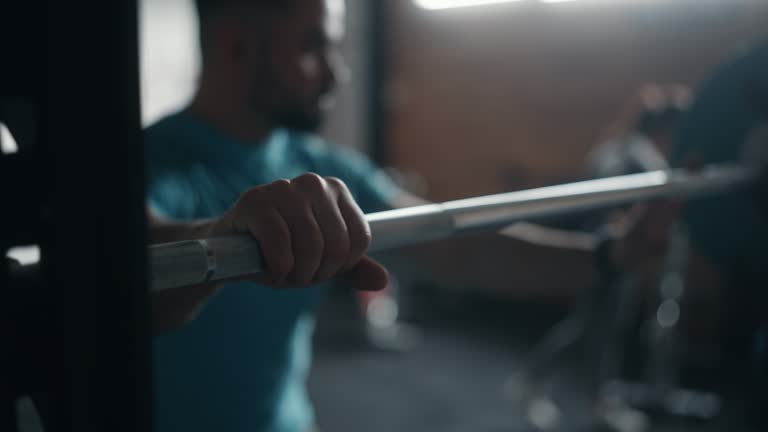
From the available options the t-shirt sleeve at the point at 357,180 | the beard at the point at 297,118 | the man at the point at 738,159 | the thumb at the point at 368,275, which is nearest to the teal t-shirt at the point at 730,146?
the man at the point at 738,159

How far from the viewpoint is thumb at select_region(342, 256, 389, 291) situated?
412mm

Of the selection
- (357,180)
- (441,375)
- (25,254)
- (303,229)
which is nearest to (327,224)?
(303,229)

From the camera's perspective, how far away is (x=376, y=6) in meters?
3.78

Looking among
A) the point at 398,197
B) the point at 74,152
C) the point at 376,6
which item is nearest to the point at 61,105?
the point at 74,152

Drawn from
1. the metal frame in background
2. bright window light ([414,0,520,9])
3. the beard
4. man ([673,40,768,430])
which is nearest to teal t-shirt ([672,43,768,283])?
man ([673,40,768,430])

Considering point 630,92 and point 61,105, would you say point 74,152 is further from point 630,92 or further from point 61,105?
point 630,92

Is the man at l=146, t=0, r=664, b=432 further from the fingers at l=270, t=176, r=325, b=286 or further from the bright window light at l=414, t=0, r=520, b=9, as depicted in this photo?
the bright window light at l=414, t=0, r=520, b=9

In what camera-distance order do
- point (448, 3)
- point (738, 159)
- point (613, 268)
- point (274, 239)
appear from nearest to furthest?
1. point (274, 239)
2. point (613, 268)
3. point (738, 159)
4. point (448, 3)

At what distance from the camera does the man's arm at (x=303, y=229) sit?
364 millimetres

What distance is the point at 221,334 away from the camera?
2.85ft

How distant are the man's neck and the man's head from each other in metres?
0.01

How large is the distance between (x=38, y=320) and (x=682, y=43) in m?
3.01

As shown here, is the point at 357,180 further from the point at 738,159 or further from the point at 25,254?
the point at 25,254

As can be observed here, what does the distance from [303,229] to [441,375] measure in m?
2.26
